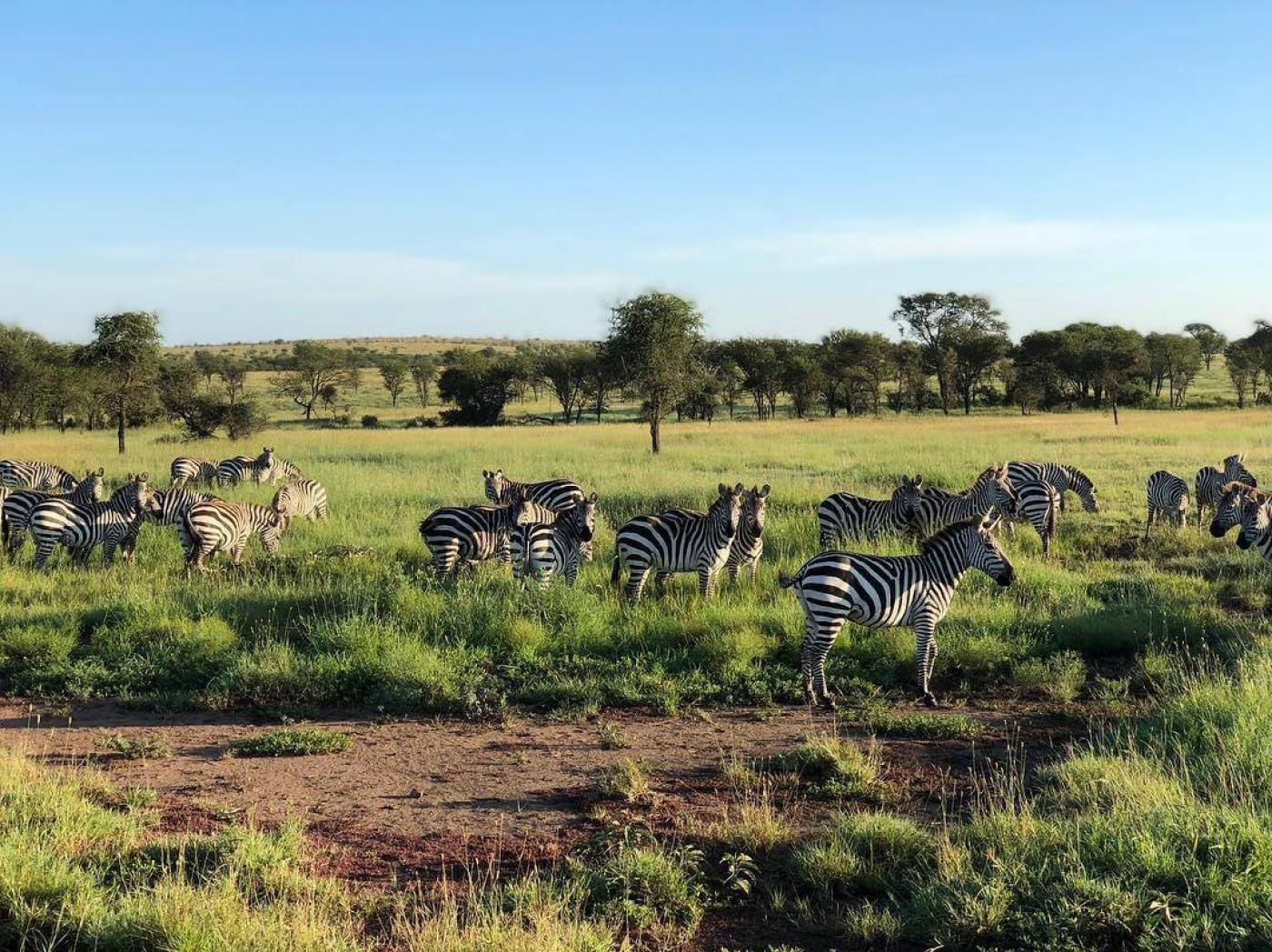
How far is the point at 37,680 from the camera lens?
30.8 ft

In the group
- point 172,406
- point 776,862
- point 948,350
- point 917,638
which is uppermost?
point 948,350

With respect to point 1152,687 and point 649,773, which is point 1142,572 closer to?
point 1152,687

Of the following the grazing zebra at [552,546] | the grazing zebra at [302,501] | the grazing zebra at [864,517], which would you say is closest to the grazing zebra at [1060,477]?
the grazing zebra at [864,517]

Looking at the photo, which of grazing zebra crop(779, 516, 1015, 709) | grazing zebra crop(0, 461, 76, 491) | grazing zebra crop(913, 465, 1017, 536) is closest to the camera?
grazing zebra crop(779, 516, 1015, 709)

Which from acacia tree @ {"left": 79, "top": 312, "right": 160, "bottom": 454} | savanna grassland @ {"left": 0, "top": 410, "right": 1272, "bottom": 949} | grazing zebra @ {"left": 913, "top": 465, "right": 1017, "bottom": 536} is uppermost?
acacia tree @ {"left": 79, "top": 312, "right": 160, "bottom": 454}

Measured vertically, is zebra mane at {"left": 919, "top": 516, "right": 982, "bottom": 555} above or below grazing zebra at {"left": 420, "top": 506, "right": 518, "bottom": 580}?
above

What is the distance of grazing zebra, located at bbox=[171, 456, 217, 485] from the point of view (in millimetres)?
23906

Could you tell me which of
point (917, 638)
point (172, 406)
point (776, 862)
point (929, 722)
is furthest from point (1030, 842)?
Answer: point (172, 406)

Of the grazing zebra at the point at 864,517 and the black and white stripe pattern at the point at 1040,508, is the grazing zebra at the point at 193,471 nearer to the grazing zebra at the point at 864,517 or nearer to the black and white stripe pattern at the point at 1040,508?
the grazing zebra at the point at 864,517

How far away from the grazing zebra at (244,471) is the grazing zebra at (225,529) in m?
8.41

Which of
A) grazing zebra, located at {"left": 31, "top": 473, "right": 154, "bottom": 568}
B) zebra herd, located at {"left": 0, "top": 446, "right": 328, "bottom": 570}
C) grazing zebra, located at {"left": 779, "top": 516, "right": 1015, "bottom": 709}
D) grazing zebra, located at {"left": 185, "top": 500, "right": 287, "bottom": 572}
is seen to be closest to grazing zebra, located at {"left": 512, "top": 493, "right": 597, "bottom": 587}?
grazing zebra, located at {"left": 779, "top": 516, "right": 1015, "bottom": 709}

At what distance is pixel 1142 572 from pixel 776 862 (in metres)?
10.4

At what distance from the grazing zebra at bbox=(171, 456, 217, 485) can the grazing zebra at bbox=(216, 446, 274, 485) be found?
0.37 metres

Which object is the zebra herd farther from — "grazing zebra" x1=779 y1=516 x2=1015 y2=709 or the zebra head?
"grazing zebra" x1=779 y1=516 x2=1015 y2=709
